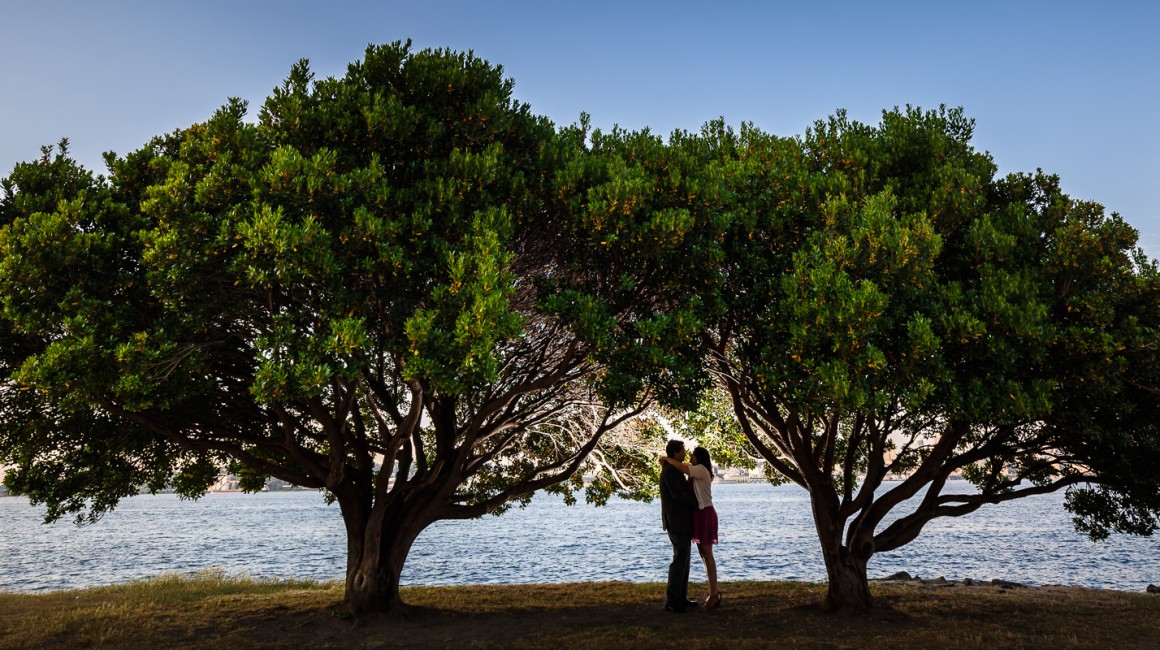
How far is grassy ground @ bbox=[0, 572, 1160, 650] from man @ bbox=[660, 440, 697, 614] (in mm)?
756

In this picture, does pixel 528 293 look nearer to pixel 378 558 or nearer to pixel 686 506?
pixel 686 506

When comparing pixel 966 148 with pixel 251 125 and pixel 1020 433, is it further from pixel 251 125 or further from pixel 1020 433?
pixel 251 125

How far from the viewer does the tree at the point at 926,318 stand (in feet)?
33.9

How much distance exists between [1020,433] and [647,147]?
9.46 m

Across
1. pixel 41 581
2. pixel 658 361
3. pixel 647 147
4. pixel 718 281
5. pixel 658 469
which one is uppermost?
pixel 647 147

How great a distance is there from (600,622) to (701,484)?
3.18m

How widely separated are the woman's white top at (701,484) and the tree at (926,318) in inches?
76.0

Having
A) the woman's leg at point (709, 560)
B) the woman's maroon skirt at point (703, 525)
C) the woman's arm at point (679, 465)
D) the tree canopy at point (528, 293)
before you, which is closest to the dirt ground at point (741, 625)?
the woman's leg at point (709, 560)

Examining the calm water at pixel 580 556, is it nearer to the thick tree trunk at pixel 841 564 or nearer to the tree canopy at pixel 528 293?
the thick tree trunk at pixel 841 564

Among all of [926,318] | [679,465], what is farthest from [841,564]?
[926,318]

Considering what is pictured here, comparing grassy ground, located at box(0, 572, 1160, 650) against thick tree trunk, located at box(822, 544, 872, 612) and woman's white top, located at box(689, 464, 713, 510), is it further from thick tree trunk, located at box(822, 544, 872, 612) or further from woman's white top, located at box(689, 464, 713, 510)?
woman's white top, located at box(689, 464, 713, 510)

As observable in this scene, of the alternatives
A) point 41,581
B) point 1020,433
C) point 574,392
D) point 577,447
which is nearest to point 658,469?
point 577,447

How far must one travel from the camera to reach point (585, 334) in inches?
423

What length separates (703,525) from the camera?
13062 millimetres
